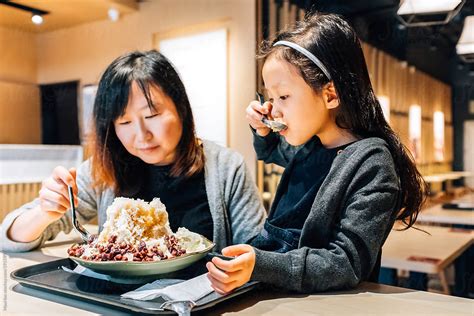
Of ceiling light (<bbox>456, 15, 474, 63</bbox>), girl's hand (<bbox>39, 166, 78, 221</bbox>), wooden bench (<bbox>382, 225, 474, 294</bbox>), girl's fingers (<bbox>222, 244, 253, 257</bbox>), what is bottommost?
wooden bench (<bbox>382, 225, 474, 294</bbox>)

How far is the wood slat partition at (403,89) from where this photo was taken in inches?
66.7

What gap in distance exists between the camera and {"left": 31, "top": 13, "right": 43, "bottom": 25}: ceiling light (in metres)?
2.04

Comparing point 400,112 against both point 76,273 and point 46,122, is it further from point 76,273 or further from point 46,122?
point 46,122

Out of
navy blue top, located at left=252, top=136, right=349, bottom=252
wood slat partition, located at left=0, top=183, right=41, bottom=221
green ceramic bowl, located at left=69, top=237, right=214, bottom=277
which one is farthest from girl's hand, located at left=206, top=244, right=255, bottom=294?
wood slat partition, located at left=0, top=183, right=41, bottom=221

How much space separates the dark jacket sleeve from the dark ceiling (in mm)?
921

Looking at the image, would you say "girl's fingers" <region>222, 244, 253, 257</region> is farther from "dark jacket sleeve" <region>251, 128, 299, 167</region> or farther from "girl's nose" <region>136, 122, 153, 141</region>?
"girl's nose" <region>136, 122, 153, 141</region>

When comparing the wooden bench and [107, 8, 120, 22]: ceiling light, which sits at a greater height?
[107, 8, 120, 22]: ceiling light

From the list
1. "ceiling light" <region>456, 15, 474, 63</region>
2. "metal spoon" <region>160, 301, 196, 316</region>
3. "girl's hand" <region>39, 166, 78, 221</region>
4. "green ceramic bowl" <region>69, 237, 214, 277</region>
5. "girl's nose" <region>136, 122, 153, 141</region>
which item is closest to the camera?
"metal spoon" <region>160, 301, 196, 316</region>

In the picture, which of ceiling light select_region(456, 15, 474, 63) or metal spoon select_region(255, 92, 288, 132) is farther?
ceiling light select_region(456, 15, 474, 63)

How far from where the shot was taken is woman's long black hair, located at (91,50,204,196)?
1.07m

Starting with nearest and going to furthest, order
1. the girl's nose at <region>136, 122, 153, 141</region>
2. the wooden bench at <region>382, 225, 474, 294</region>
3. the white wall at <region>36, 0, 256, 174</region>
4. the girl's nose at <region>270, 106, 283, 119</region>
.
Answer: the girl's nose at <region>270, 106, 283, 119</region> → the girl's nose at <region>136, 122, 153, 141</region> → the wooden bench at <region>382, 225, 474, 294</region> → the white wall at <region>36, 0, 256, 174</region>

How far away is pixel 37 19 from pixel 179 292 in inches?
74.5

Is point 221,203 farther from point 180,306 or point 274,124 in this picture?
point 180,306

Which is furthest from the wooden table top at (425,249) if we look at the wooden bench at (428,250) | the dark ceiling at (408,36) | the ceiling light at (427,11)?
the ceiling light at (427,11)
